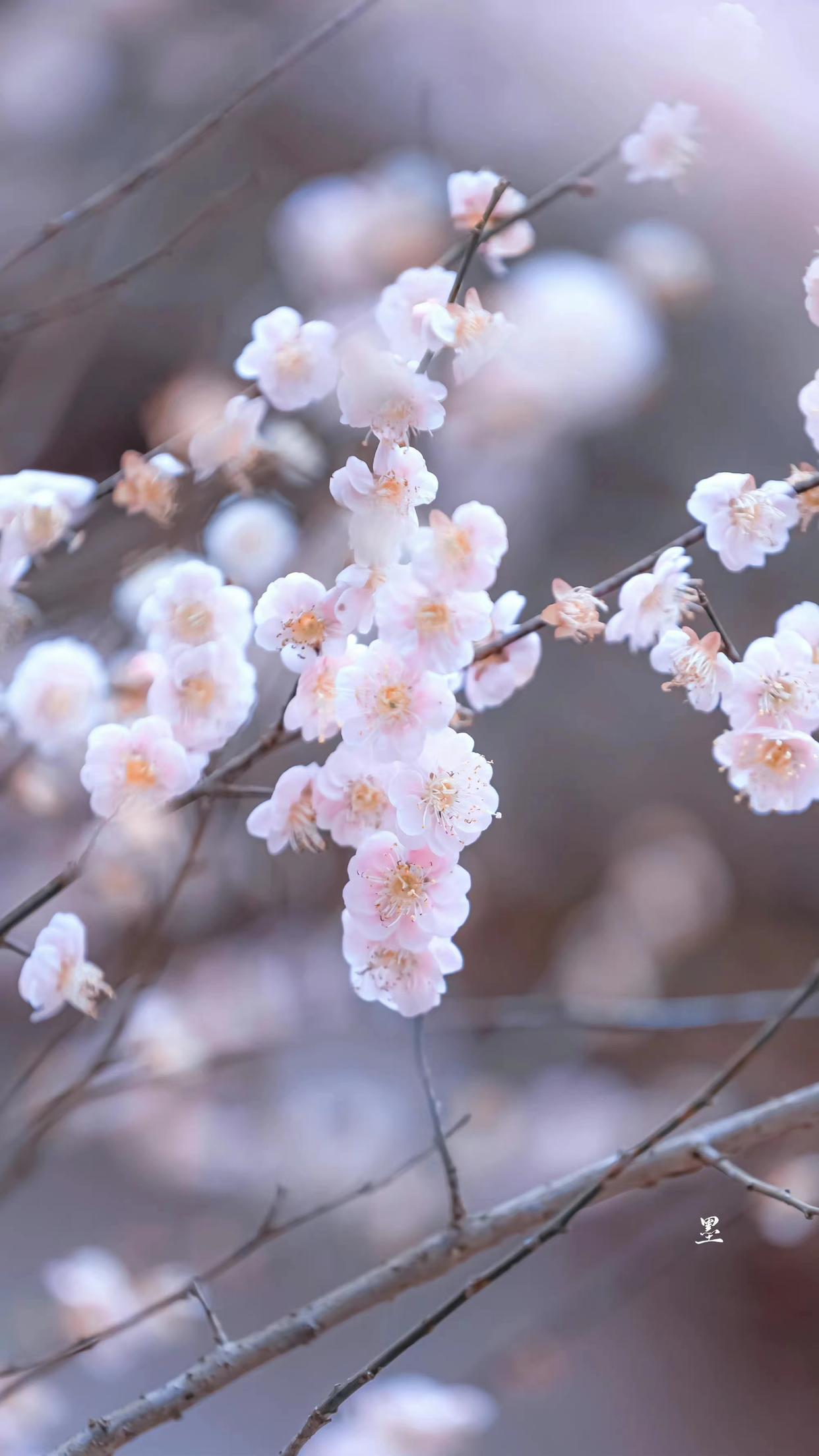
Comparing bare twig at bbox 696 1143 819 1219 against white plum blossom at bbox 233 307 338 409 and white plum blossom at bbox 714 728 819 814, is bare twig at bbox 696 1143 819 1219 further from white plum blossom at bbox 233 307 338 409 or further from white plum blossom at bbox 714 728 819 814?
white plum blossom at bbox 233 307 338 409

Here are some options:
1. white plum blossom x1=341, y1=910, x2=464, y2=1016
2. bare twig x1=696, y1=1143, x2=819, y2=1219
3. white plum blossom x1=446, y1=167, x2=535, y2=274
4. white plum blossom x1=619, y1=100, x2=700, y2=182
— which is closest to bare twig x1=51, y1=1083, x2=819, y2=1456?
bare twig x1=696, y1=1143, x2=819, y2=1219

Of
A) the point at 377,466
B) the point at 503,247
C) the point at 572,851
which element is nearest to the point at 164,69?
the point at 503,247

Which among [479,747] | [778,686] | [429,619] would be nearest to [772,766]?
[778,686]

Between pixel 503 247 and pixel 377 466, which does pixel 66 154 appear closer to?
pixel 503 247

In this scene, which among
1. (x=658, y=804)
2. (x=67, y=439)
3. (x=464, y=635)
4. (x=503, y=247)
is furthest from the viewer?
(x=658, y=804)

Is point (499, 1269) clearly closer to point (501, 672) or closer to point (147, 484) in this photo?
point (501, 672)
